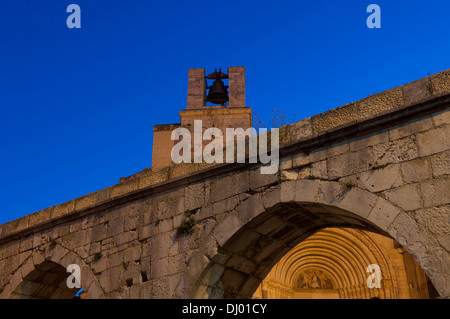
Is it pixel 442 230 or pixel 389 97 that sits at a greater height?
pixel 389 97

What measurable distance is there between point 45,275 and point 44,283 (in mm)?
187

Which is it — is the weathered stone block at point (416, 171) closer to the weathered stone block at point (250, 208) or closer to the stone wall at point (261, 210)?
the stone wall at point (261, 210)

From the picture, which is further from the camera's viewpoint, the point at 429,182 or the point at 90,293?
the point at 90,293

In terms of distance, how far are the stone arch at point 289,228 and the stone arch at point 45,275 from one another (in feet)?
6.54

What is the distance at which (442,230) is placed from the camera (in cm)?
424

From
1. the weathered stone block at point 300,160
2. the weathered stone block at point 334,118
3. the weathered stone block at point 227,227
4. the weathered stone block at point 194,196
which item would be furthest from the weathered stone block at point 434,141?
the weathered stone block at point 194,196

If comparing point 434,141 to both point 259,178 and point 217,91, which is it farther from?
point 217,91

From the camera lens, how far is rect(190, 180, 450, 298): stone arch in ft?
14.3

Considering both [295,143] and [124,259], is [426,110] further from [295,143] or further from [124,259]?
[124,259]

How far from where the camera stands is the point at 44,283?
768 cm

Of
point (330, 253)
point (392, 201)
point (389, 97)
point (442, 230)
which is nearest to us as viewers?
point (442, 230)

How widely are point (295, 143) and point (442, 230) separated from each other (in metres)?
1.77

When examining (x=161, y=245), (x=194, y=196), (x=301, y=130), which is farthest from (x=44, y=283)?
Answer: (x=301, y=130)
